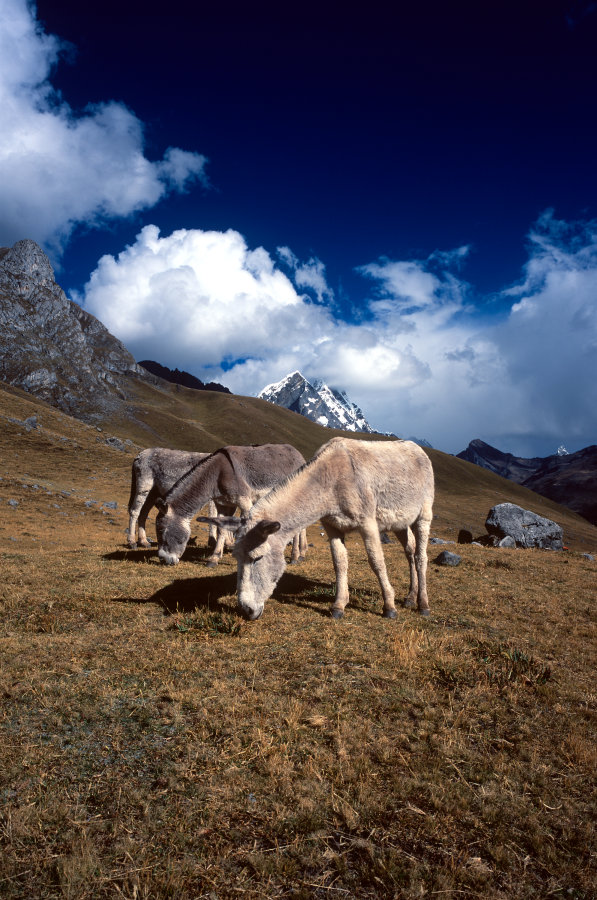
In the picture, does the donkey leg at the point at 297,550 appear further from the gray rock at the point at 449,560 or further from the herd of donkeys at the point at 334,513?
the gray rock at the point at 449,560

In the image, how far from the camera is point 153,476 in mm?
18531

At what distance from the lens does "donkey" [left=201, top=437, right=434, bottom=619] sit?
28.8 ft

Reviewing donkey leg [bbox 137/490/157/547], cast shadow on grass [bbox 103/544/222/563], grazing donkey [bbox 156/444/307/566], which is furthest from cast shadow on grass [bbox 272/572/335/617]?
donkey leg [bbox 137/490/157/547]

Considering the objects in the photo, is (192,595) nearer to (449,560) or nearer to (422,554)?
(422,554)

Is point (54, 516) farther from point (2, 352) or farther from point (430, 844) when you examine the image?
point (2, 352)

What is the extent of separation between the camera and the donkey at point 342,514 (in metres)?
8.78

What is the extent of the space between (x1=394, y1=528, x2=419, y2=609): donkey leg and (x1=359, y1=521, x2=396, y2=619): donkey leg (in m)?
1.41

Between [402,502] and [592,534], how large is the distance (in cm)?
12814

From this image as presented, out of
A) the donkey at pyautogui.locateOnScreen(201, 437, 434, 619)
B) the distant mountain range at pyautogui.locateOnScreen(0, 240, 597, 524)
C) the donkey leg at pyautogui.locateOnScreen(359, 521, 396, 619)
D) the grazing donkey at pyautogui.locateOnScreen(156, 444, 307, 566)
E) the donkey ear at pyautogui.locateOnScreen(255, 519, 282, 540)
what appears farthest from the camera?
the distant mountain range at pyautogui.locateOnScreen(0, 240, 597, 524)

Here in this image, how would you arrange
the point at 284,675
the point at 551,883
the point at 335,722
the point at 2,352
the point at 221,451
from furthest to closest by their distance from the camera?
1. the point at 2,352
2. the point at 221,451
3. the point at 284,675
4. the point at 335,722
5. the point at 551,883

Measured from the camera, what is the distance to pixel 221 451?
15977 millimetres

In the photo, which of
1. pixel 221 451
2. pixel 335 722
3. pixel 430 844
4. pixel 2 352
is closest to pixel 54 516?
pixel 221 451

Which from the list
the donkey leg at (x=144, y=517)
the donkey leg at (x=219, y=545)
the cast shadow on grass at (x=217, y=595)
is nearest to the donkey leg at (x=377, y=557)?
the cast shadow on grass at (x=217, y=595)

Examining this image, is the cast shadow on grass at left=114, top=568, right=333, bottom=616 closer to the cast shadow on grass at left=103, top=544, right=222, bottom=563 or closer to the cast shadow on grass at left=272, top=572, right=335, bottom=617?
the cast shadow on grass at left=272, top=572, right=335, bottom=617
